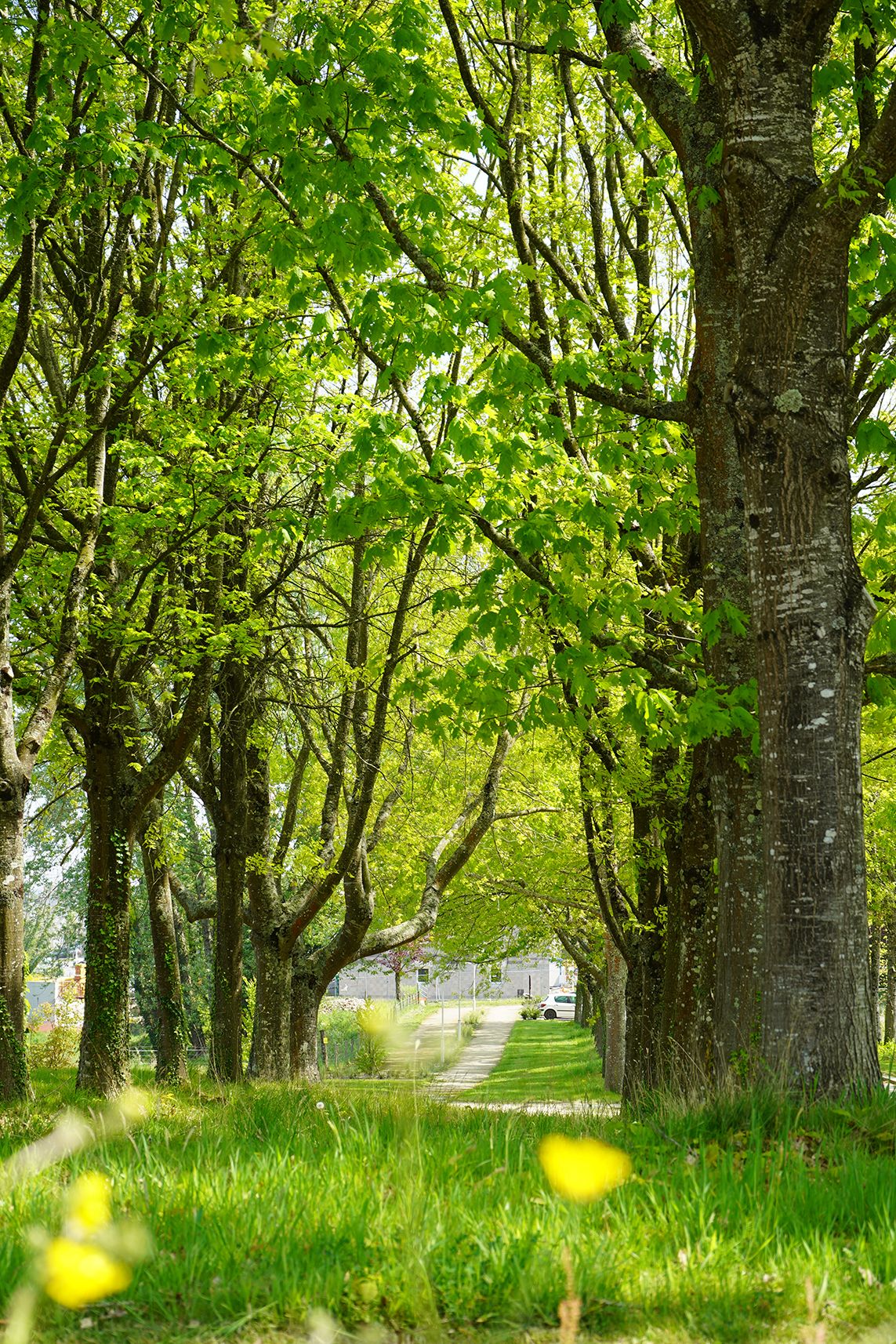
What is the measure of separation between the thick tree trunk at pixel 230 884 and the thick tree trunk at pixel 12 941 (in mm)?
4443

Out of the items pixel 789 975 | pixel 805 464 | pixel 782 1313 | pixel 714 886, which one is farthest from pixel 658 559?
pixel 782 1313

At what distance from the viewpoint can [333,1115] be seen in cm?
443

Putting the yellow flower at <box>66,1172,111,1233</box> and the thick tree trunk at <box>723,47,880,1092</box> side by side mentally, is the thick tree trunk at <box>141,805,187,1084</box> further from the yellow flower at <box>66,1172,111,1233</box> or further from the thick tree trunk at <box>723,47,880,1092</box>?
the yellow flower at <box>66,1172,111,1233</box>

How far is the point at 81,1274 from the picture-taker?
258 cm

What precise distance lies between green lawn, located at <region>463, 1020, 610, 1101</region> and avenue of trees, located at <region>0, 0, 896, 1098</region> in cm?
318

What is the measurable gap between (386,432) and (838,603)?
343 cm

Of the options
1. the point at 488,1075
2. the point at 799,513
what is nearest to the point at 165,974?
the point at 799,513

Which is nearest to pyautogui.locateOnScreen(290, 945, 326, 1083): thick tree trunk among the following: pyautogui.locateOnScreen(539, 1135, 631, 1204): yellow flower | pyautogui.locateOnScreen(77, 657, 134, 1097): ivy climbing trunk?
pyautogui.locateOnScreen(77, 657, 134, 1097): ivy climbing trunk

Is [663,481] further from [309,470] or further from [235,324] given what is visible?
[235,324]

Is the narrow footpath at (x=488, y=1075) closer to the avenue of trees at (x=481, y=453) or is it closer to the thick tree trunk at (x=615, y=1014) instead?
the avenue of trees at (x=481, y=453)

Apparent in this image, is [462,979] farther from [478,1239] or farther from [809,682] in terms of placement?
[478,1239]

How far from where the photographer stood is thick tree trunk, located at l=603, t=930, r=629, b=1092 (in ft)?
69.2

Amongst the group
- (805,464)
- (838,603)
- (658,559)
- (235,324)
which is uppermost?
(235,324)

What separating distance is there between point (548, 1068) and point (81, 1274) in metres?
33.9
